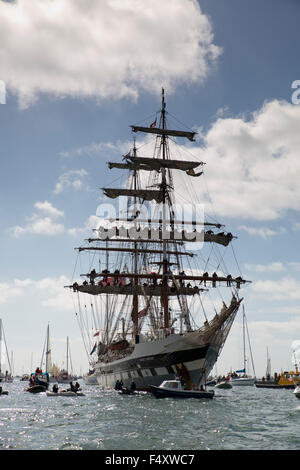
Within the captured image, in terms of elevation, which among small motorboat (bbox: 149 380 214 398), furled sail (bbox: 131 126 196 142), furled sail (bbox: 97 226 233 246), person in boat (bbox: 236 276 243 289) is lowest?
small motorboat (bbox: 149 380 214 398)

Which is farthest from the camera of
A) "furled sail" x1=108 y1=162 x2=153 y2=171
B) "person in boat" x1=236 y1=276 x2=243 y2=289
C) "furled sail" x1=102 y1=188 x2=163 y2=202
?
"furled sail" x1=108 y1=162 x2=153 y2=171

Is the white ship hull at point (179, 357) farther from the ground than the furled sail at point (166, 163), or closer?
Result: closer

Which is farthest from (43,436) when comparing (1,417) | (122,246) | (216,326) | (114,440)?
(122,246)

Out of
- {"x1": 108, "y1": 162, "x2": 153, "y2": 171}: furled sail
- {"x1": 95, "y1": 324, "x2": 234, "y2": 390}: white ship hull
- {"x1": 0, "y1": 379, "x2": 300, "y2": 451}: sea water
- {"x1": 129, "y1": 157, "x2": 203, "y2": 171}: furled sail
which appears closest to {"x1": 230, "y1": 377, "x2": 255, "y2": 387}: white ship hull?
{"x1": 95, "y1": 324, "x2": 234, "y2": 390}: white ship hull

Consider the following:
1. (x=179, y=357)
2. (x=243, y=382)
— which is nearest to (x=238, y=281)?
(x=179, y=357)

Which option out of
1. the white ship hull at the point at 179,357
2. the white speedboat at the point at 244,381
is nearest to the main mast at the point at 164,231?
the white ship hull at the point at 179,357

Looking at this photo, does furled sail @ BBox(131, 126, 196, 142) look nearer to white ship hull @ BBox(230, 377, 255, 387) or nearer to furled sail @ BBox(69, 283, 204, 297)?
furled sail @ BBox(69, 283, 204, 297)

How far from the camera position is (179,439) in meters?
18.5

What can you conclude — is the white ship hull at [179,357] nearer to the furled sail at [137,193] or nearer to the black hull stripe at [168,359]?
the black hull stripe at [168,359]

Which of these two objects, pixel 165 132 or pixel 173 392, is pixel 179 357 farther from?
pixel 165 132

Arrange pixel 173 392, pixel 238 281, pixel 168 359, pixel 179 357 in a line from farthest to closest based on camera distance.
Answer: pixel 238 281 → pixel 168 359 → pixel 179 357 → pixel 173 392
